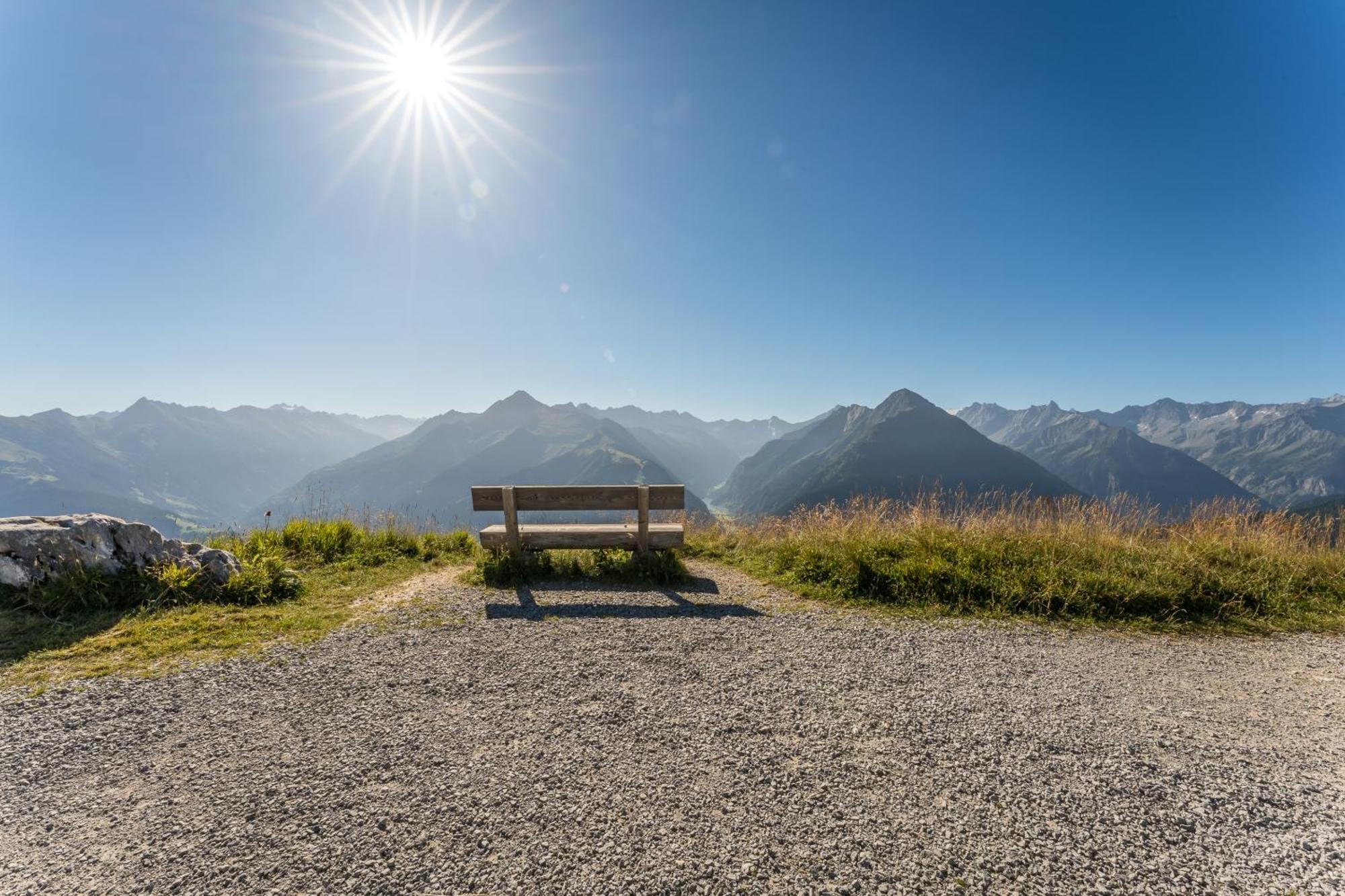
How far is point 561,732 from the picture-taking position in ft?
13.3

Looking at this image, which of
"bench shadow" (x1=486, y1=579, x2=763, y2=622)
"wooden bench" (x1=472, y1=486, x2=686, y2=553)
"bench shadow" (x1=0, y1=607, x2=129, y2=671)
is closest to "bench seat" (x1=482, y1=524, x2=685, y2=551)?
"wooden bench" (x1=472, y1=486, x2=686, y2=553)

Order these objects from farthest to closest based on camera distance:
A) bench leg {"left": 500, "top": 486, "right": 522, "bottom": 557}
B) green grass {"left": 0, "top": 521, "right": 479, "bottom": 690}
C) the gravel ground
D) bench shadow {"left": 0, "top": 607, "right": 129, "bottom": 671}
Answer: bench leg {"left": 500, "top": 486, "right": 522, "bottom": 557}, bench shadow {"left": 0, "top": 607, "right": 129, "bottom": 671}, green grass {"left": 0, "top": 521, "right": 479, "bottom": 690}, the gravel ground

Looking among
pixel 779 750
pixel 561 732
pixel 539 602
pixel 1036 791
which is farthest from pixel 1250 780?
pixel 539 602

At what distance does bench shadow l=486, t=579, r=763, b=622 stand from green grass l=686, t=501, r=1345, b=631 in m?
1.58

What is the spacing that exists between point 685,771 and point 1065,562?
7.39m

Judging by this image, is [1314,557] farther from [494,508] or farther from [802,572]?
[494,508]

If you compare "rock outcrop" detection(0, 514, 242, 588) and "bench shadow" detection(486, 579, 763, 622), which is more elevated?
"rock outcrop" detection(0, 514, 242, 588)

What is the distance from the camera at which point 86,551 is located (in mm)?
6629

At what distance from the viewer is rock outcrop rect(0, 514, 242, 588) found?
627cm

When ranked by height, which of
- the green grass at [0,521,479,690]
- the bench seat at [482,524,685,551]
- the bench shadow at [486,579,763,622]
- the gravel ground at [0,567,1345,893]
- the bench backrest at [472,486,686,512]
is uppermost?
the bench backrest at [472,486,686,512]

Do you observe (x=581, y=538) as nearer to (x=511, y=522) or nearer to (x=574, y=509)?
(x=574, y=509)

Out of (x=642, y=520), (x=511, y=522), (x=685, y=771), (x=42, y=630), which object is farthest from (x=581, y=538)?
(x=42, y=630)

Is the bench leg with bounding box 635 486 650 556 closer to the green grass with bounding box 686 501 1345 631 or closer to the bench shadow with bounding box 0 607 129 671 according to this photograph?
the green grass with bounding box 686 501 1345 631

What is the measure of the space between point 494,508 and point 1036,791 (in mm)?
7650
